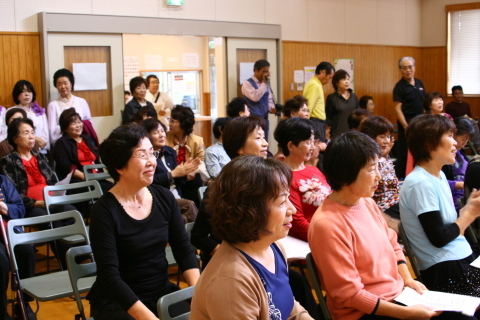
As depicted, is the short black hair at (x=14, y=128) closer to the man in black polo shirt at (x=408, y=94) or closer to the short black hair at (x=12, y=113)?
the short black hair at (x=12, y=113)

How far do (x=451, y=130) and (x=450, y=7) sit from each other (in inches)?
345

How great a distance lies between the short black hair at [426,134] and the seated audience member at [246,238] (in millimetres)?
1355

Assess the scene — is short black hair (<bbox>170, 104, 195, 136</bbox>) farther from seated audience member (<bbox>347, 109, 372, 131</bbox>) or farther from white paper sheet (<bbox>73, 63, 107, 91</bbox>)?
white paper sheet (<bbox>73, 63, 107, 91</bbox>)

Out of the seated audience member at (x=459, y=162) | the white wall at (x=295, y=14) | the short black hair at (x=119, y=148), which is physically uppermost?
the white wall at (x=295, y=14)

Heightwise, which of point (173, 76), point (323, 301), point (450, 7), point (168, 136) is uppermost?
point (450, 7)

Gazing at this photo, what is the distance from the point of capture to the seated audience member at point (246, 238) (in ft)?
5.36

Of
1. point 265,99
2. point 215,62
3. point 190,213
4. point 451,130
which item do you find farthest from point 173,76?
point 451,130

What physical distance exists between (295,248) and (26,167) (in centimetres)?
291

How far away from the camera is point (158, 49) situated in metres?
9.97

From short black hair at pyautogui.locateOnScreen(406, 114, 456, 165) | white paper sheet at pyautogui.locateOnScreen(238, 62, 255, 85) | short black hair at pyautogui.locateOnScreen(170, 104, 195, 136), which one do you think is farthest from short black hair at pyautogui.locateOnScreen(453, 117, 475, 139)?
white paper sheet at pyautogui.locateOnScreen(238, 62, 255, 85)

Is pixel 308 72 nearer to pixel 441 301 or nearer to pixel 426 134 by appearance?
pixel 426 134

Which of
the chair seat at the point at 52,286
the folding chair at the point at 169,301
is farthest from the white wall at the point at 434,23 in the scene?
the folding chair at the point at 169,301

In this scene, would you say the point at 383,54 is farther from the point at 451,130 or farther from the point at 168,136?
the point at 451,130

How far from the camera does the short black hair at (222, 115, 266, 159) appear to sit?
3150 mm
